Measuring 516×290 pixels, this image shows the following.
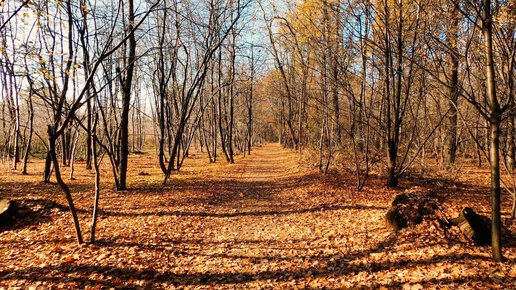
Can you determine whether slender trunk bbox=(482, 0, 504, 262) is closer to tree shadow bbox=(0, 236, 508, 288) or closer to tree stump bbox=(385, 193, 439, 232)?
tree shadow bbox=(0, 236, 508, 288)

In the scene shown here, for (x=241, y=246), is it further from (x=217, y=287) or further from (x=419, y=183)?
(x=419, y=183)

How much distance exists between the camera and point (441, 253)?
456 centimetres

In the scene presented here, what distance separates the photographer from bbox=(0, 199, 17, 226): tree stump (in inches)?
256

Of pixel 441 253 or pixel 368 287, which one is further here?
pixel 441 253

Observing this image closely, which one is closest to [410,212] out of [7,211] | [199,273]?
[199,273]

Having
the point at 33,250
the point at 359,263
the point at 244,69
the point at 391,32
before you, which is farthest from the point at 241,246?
the point at 244,69

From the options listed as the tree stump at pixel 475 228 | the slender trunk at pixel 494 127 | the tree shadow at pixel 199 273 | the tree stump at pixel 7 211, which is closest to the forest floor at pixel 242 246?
the tree shadow at pixel 199 273

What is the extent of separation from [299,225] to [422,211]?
2.83m

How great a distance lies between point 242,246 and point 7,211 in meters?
6.13

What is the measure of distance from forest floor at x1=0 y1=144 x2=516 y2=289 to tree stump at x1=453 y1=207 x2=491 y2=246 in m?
0.20

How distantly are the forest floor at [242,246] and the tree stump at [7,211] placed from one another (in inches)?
12.7

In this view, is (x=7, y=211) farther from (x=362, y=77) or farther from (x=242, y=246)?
(x=362, y=77)

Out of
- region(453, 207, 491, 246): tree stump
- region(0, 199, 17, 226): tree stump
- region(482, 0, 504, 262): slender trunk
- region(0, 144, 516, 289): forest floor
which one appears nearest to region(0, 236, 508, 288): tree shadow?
region(0, 144, 516, 289): forest floor

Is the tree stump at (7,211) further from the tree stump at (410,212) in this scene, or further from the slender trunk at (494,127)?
the slender trunk at (494,127)
